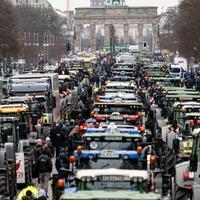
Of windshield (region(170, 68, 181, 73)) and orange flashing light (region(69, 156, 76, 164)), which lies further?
windshield (region(170, 68, 181, 73))

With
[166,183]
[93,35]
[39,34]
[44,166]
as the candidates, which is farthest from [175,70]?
[93,35]

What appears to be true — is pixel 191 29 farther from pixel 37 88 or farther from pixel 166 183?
pixel 166 183

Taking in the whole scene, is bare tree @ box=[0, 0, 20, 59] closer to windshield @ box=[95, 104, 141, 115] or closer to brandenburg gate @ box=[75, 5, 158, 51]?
windshield @ box=[95, 104, 141, 115]

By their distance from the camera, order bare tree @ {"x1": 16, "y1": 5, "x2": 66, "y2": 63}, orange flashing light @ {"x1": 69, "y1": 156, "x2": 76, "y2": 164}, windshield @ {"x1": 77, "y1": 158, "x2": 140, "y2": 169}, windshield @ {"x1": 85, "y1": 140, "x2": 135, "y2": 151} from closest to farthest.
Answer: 1. orange flashing light @ {"x1": 69, "y1": 156, "x2": 76, "y2": 164}
2. windshield @ {"x1": 77, "y1": 158, "x2": 140, "y2": 169}
3. windshield @ {"x1": 85, "y1": 140, "x2": 135, "y2": 151}
4. bare tree @ {"x1": 16, "y1": 5, "x2": 66, "y2": 63}

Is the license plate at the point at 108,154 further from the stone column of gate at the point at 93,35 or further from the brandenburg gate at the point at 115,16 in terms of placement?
the stone column of gate at the point at 93,35

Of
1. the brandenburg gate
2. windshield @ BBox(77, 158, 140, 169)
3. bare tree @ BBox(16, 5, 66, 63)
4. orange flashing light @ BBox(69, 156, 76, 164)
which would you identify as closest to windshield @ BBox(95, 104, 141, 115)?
windshield @ BBox(77, 158, 140, 169)

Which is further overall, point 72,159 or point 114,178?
point 72,159

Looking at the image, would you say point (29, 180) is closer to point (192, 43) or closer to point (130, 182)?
point (130, 182)

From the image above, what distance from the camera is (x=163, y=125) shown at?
87.3 feet

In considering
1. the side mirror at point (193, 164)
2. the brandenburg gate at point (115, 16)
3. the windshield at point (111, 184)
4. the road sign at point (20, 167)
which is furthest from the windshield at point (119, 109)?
the brandenburg gate at point (115, 16)

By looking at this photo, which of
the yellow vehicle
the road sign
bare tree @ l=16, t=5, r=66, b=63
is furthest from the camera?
bare tree @ l=16, t=5, r=66, b=63

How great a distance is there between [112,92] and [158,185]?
14.2m

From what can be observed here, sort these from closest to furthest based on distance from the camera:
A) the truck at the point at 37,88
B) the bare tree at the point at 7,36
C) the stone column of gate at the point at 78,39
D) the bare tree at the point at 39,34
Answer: the truck at the point at 37,88 → the bare tree at the point at 7,36 → the bare tree at the point at 39,34 → the stone column of gate at the point at 78,39

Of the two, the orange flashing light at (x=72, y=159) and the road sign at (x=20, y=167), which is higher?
the orange flashing light at (x=72, y=159)
